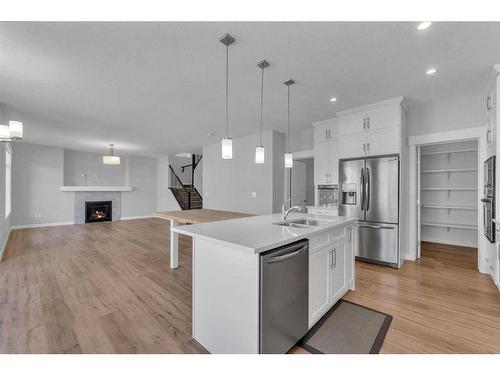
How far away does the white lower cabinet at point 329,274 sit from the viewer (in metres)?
1.93

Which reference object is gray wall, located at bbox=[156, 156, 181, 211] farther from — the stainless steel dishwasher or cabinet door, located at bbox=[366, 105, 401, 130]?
the stainless steel dishwasher

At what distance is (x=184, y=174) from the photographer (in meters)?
11.1

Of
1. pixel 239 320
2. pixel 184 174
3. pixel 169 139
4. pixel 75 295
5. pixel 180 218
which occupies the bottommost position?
pixel 75 295

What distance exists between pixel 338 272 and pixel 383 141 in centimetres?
241

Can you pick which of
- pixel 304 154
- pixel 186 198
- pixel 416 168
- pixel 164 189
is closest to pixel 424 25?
pixel 416 168

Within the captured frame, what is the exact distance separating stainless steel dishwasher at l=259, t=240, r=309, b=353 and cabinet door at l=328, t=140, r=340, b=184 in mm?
3099

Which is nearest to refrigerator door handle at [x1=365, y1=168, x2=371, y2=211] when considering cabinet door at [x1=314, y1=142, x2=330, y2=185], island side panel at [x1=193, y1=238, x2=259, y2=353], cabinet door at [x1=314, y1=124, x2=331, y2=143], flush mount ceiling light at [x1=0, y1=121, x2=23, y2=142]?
cabinet door at [x1=314, y1=142, x2=330, y2=185]

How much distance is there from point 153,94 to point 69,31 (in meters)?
1.41

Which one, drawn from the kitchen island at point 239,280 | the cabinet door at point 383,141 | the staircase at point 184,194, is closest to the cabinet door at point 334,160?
the cabinet door at point 383,141

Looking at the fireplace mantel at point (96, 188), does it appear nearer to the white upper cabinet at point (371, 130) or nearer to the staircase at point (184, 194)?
the staircase at point (184, 194)

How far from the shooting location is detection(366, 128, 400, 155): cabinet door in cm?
353

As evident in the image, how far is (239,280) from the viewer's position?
152cm
